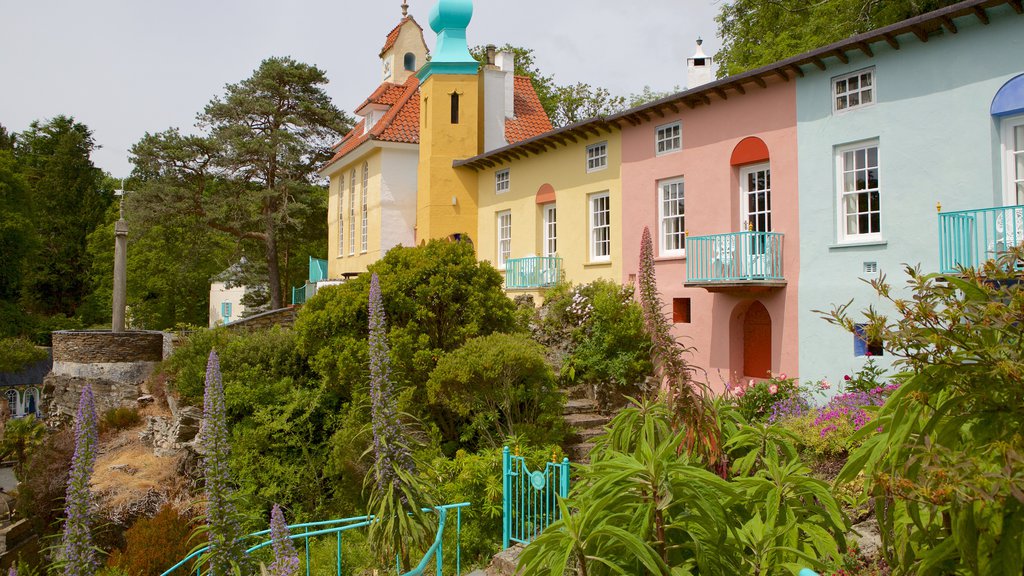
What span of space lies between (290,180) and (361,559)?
79.9 feet

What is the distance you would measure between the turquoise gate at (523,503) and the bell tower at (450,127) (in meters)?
14.3

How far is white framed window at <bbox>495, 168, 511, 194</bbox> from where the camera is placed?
21.9 m

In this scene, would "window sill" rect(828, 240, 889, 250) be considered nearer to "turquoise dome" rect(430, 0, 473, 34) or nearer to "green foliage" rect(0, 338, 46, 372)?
"turquoise dome" rect(430, 0, 473, 34)

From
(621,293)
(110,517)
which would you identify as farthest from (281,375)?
(621,293)

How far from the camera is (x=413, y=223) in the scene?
87.4 ft

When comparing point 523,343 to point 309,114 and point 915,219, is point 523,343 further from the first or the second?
point 309,114

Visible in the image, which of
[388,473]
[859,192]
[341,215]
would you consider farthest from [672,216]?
[341,215]

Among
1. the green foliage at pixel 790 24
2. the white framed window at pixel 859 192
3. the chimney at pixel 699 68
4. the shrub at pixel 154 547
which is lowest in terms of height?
the shrub at pixel 154 547

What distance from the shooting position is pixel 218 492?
3.03 m

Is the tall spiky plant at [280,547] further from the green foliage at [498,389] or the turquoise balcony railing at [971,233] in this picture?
the turquoise balcony railing at [971,233]

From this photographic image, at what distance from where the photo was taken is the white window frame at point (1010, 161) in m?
10.2

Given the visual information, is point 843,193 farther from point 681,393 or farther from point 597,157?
point 681,393

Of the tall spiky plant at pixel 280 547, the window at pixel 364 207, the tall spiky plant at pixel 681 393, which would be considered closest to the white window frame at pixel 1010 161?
the tall spiky plant at pixel 681 393

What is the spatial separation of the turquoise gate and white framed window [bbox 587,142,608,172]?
980 centimetres
